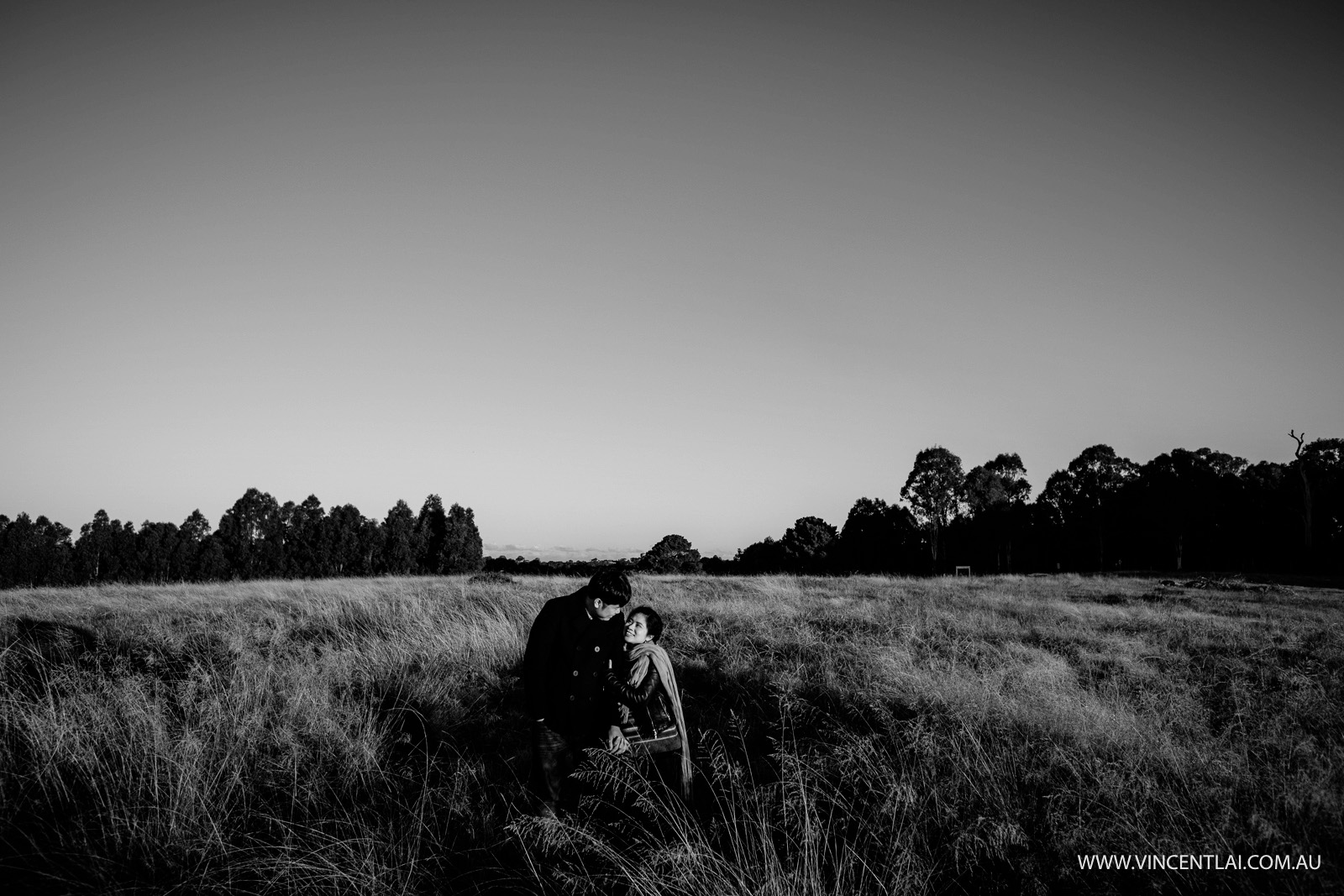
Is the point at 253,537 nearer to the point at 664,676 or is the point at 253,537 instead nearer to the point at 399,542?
the point at 399,542

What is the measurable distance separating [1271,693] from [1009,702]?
3.26m

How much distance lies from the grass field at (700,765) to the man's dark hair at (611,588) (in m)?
0.99

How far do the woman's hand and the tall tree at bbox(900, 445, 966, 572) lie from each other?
45580 millimetres

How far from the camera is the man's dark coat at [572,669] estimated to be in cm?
379

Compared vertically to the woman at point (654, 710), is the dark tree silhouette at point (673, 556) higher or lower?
lower

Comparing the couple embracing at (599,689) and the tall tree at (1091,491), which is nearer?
the couple embracing at (599,689)

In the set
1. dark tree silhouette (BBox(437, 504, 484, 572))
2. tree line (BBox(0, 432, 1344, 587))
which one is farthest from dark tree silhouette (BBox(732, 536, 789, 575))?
dark tree silhouette (BBox(437, 504, 484, 572))

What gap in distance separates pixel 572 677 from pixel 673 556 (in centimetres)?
4393

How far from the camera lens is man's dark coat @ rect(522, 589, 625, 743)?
149 inches

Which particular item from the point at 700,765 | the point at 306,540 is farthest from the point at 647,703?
the point at 306,540

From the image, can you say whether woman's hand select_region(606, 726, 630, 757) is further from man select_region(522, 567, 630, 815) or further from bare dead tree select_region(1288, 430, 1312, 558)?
bare dead tree select_region(1288, 430, 1312, 558)

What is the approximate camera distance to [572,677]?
3834mm

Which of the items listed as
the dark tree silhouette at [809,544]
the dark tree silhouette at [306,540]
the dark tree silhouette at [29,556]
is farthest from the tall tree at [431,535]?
the dark tree silhouette at [809,544]

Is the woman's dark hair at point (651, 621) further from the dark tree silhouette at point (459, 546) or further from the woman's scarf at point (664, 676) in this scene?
the dark tree silhouette at point (459, 546)
